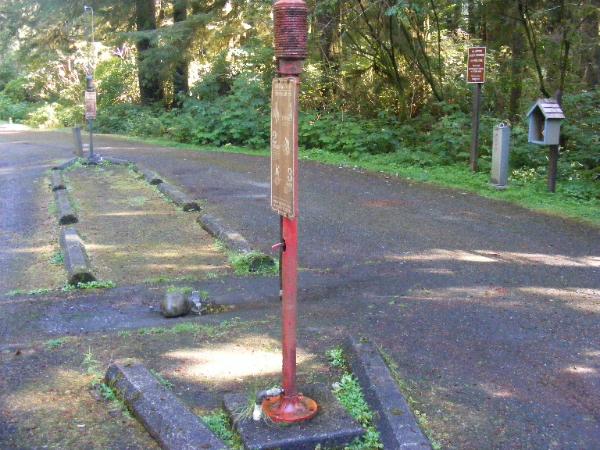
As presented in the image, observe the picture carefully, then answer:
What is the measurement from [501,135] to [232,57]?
14153 mm

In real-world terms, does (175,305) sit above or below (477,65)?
below

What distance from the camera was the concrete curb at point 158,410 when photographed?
3.55 metres

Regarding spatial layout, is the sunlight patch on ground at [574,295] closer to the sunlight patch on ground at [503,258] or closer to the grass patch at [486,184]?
the sunlight patch on ground at [503,258]

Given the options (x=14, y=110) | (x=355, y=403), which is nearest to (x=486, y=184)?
(x=355, y=403)

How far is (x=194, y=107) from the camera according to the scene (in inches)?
829

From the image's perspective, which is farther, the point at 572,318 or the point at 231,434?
the point at 572,318

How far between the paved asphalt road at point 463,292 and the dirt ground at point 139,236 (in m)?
0.68

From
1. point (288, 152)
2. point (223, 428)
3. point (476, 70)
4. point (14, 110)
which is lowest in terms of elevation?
point (223, 428)

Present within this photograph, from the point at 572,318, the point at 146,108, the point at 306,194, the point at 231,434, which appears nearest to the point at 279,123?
the point at 231,434

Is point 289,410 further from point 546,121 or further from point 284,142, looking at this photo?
point 546,121

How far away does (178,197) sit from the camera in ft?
35.1

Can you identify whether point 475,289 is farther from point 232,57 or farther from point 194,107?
point 232,57

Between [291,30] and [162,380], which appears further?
[162,380]

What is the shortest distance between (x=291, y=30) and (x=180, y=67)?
23015 millimetres
